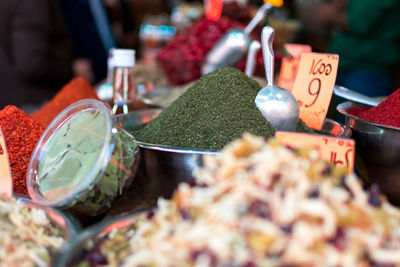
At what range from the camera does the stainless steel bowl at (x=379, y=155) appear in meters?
0.69

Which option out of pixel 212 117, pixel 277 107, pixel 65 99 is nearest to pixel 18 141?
pixel 65 99

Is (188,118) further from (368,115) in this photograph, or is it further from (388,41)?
(388,41)

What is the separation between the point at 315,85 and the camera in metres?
0.92

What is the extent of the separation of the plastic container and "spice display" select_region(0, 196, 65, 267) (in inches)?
1.5

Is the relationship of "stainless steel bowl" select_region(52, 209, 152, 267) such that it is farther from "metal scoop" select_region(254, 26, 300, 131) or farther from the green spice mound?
"metal scoop" select_region(254, 26, 300, 131)

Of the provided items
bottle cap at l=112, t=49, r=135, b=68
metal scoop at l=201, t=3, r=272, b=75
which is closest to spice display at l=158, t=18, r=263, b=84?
metal scoop at l=201, t=3, r=272, b=75

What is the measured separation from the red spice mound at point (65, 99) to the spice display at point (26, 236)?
0.44m

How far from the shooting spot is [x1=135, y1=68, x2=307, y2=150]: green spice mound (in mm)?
710

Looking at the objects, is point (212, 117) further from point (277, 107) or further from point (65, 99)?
point (65, 99)

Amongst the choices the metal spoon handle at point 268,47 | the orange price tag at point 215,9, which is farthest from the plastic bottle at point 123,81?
the orange price tag at point 215,9

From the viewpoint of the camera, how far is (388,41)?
88.4 inches

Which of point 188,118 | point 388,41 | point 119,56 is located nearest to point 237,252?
point 188,118

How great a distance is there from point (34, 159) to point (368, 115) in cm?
69

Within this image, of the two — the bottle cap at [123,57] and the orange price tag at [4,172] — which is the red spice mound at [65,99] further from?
the orange price tag at [4,172]
